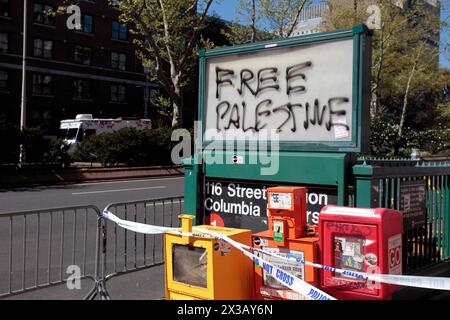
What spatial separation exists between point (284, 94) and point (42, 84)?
39256 millimetres

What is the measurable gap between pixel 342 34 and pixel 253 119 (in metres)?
1.36

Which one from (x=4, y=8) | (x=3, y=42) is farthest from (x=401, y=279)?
(x=4, y=8)

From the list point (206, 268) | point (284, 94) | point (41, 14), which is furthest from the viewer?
point (41, 14)

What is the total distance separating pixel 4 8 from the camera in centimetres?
3709

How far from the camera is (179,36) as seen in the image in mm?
23656

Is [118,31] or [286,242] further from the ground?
[118,31]

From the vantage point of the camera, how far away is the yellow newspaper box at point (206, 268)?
396 centimetres

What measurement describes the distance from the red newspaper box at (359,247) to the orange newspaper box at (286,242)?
132 millimetres

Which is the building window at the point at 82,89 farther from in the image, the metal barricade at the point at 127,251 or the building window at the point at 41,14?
the metal barricade at the point at 127,251

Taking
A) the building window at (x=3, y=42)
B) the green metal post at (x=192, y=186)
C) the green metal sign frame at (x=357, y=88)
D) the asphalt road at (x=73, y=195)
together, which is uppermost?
the building window at (x=3, y=42)

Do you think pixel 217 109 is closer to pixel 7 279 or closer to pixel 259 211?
pixel 259 211

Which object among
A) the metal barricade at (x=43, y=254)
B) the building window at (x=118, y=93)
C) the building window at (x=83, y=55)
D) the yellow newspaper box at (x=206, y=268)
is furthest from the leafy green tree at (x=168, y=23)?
the building window at (x=118, y=93)

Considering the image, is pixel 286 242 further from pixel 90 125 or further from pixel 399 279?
pixel 90 125

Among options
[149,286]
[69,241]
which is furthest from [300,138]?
[69,241]
